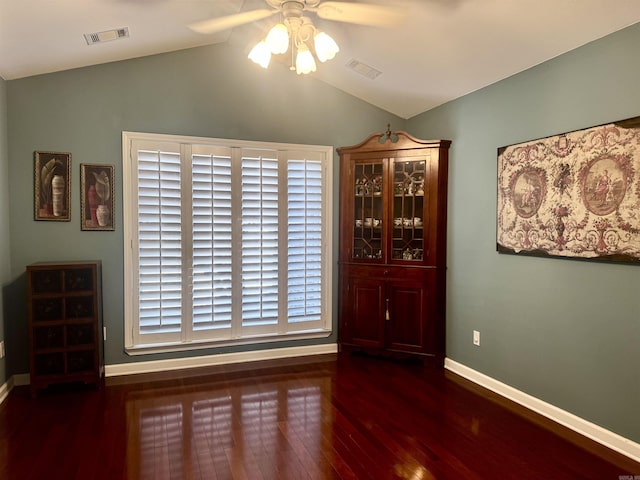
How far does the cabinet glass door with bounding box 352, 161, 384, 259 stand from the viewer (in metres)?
4.16

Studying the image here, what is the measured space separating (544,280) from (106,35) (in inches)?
148

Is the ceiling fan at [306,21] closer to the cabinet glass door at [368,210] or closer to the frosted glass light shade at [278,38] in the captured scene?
the frosted glass light shade at [278,38]

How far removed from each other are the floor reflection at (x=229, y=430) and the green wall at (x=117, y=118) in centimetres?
72

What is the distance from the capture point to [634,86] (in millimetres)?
2402

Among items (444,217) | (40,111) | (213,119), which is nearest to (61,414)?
(40,111)

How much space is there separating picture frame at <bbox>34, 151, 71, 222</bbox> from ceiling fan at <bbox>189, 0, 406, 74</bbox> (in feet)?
6.32

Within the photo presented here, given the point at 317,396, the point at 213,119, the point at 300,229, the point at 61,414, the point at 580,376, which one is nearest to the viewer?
the point at 580,376

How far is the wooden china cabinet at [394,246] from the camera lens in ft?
12.9

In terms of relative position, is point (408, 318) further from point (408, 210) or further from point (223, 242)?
point (223, 242)

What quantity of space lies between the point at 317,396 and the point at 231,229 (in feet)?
5.69

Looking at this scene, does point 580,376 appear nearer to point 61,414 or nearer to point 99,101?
point 61,414

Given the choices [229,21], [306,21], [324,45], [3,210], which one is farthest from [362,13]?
[3,210]

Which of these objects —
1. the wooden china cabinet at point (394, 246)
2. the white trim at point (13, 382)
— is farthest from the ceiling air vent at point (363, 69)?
the white trim at point (13, 382)

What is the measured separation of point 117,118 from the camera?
356cm
